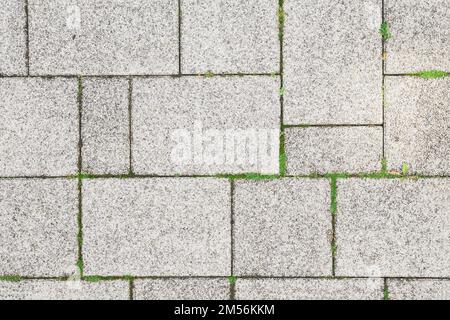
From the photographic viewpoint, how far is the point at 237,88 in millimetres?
2875

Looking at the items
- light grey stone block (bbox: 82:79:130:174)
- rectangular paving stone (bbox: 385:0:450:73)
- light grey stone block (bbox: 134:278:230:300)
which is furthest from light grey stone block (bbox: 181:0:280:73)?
light grey stone block (bbox: 134:278:230:300)

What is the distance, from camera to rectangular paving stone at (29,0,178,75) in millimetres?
2889

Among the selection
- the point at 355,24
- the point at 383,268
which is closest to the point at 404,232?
the point at 383,268

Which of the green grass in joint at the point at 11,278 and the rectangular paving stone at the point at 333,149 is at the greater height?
the rectangular paving stone at the point at 333,149

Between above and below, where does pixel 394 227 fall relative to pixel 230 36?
below

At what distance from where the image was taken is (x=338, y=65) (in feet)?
9.39

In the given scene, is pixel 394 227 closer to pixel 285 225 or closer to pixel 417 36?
pixel 285 225

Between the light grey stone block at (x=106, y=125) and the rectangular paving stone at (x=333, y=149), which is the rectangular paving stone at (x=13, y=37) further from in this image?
the rectangular paving stone at (x=333, y=149)

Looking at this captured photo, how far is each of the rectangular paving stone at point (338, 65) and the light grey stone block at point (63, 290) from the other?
1474 mm

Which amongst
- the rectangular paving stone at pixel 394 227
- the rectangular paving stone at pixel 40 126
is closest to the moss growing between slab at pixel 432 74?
the rectangular paving stone at pixel 394 227

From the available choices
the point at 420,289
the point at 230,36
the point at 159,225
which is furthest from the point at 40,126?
the point at 420,289

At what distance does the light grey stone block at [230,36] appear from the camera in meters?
2.87

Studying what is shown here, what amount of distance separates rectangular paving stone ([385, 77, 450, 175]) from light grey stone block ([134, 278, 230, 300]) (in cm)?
124

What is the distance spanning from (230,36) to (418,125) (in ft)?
3.99
